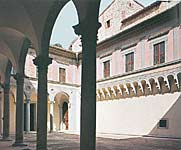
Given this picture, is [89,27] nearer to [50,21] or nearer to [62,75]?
[50,21]

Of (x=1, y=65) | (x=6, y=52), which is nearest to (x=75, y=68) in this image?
(x=1, y=65)

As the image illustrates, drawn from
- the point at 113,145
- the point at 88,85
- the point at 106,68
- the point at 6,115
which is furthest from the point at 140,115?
the point at 88,85

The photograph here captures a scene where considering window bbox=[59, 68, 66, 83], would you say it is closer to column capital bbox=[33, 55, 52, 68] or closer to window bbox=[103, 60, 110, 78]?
window bbox=[103, 60, 110, 78]

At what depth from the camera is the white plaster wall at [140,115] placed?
696 inches

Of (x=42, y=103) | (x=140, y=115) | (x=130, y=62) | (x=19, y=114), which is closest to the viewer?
(x=42, y=103)

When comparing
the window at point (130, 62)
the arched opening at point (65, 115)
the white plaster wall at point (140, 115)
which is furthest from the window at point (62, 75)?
the window at point (130, 62)

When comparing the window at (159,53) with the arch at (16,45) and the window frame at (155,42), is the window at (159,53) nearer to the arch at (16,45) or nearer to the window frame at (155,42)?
the window frame at (155,42)

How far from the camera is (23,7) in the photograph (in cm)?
879

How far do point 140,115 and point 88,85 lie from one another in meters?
15.8

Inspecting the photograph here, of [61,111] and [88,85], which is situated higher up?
[88,85]

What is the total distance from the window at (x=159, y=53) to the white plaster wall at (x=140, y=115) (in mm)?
2366

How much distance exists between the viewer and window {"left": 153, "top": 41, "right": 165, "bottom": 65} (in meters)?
18.7

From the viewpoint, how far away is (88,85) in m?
5.31

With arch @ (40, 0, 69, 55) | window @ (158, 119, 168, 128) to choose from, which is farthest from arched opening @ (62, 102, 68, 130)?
arch @ (40, 0, 69, 55)
